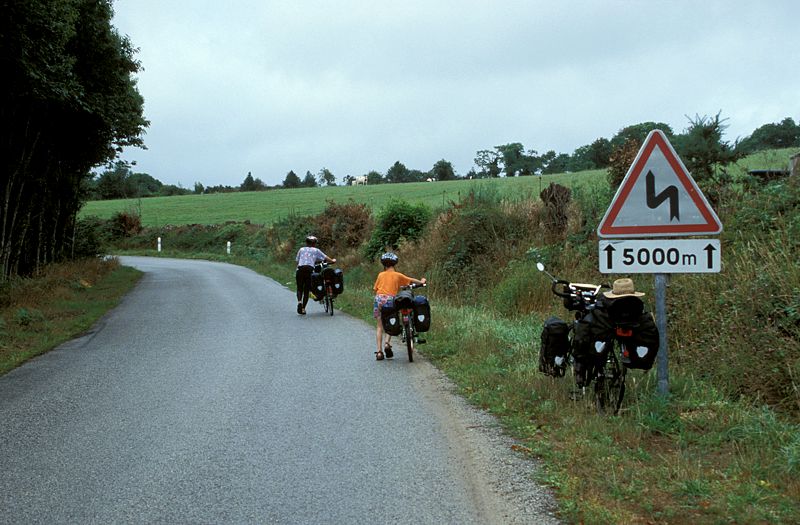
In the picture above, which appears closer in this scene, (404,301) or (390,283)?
(404,301)

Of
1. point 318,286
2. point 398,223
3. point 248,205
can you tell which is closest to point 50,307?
point 318,286

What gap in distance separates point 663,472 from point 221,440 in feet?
11.6

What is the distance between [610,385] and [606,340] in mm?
521

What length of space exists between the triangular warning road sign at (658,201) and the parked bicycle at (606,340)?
0.50 m

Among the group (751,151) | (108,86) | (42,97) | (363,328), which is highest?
(108,86)

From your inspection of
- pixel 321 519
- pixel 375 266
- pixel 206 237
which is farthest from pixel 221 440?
pixel 206 237

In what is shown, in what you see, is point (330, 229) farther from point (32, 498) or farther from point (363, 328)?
point (32, 498)

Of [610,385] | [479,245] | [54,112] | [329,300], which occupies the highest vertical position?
[54,112]

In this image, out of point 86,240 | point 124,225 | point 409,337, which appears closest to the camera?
point 409,337

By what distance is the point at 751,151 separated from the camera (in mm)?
12312

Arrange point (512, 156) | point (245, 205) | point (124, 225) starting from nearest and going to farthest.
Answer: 1. point (124, 225)
2. point (245, 205)
3. point (512, 156)

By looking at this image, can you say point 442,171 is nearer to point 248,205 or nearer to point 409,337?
point 248,205

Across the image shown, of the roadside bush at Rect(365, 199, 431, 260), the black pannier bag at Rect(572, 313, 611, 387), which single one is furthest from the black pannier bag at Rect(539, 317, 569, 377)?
the roadside bush at Rect(365, 199, 431, 260)

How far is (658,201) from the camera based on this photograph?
5.81m
